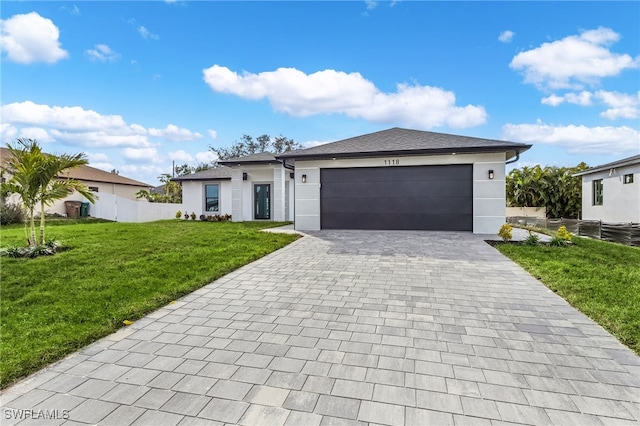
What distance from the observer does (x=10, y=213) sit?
44.9ft

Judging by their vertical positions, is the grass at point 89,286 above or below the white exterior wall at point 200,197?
below

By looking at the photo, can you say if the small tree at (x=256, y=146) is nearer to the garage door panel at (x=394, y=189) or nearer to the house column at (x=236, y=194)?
the house column at (x=236, y=194)

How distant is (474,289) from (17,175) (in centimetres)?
893

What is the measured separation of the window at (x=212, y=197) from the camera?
18.3 m

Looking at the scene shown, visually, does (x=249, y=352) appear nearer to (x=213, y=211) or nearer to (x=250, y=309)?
(x=250, y=309)

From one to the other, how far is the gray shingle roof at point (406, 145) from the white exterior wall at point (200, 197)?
24.3 feet

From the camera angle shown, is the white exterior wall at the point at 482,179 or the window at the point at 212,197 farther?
the window at the point at 212,197

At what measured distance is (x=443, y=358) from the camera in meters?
2.63

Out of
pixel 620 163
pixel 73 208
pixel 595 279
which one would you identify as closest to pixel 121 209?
pixel 73 208

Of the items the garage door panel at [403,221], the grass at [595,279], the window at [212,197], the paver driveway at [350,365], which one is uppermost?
the window at [212,197]

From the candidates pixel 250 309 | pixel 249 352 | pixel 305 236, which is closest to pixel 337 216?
pixel 305 236

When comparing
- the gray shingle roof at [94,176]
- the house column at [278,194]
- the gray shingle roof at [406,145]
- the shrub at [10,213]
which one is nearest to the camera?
the gray shingle roof at [406,145]

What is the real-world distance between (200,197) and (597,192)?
73.6ft

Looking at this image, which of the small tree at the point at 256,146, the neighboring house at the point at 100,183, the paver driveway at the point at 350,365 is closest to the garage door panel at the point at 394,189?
the paver driveway at the point at 350,365
